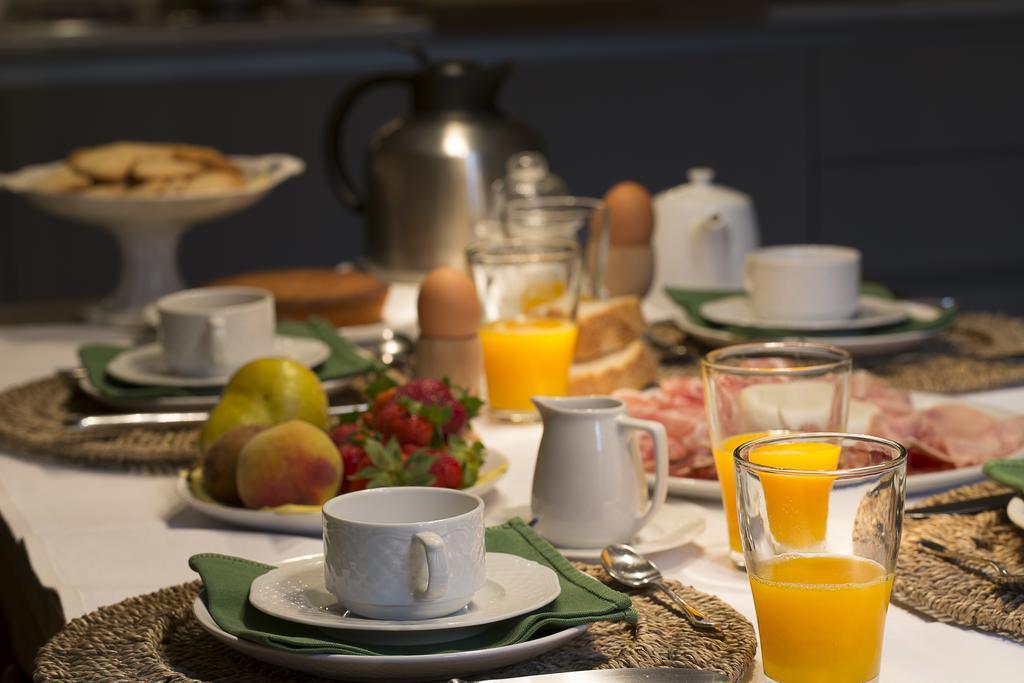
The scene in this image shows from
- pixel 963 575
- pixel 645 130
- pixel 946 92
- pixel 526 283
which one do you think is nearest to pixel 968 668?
pixel 963 575

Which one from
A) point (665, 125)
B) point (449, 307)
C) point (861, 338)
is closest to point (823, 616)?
point (449, 307)

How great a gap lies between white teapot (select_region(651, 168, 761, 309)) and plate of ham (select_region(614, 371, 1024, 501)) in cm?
72

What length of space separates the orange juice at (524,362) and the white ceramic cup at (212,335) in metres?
0.22

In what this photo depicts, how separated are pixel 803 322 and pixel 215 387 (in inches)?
26.0

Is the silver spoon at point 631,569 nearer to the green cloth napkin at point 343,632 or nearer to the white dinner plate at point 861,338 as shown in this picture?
the green cloth napkin at point 343,632

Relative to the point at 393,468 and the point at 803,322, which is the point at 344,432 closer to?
the point at 393,468

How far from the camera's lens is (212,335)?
1.41 m

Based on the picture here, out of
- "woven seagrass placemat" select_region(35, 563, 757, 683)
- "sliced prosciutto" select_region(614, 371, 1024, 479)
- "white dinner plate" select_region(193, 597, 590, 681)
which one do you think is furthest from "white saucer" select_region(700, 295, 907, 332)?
"white dinner plate" select_region(193, 597, 590, 681)

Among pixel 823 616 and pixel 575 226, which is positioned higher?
pixel 575 226

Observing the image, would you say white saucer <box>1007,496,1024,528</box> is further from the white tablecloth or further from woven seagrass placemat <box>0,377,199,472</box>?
woven seagrass placemat <box>0,377,199,472</box>

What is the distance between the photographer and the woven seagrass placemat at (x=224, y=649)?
79cm

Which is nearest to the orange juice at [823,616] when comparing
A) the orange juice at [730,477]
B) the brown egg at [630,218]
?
the orange juice at [730,477]

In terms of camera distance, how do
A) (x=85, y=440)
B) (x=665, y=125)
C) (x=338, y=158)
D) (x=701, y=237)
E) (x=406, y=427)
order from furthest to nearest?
(x=665, y=125) → (x=338, y=158) → (x=701, y=237) → (x=85, y=440) → (x=406, y=427)

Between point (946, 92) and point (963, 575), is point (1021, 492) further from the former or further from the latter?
point (946, 92)
